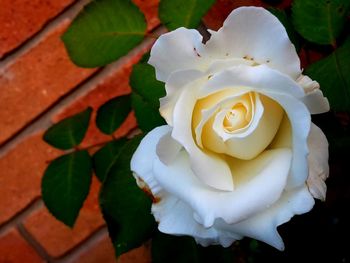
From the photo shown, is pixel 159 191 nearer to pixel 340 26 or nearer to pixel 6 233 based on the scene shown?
pixel 340 26

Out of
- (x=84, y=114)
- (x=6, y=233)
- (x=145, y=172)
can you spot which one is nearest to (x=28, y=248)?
(x=6, y=233)

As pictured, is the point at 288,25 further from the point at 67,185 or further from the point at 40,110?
the point at 40,110

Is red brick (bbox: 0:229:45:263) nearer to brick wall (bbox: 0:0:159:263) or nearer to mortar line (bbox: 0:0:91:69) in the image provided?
brick wall (bbox: 0:0:159:263)

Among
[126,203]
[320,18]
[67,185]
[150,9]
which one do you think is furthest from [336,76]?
[150,9]

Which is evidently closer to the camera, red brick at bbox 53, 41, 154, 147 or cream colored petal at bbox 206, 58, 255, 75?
cream colored petal at bbox 206, 58, 255, 75

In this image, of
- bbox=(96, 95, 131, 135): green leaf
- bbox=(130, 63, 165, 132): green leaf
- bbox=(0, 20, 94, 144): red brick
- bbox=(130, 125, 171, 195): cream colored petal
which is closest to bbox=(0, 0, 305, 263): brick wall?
bbox=(0, 20, 94, 144): red brick
